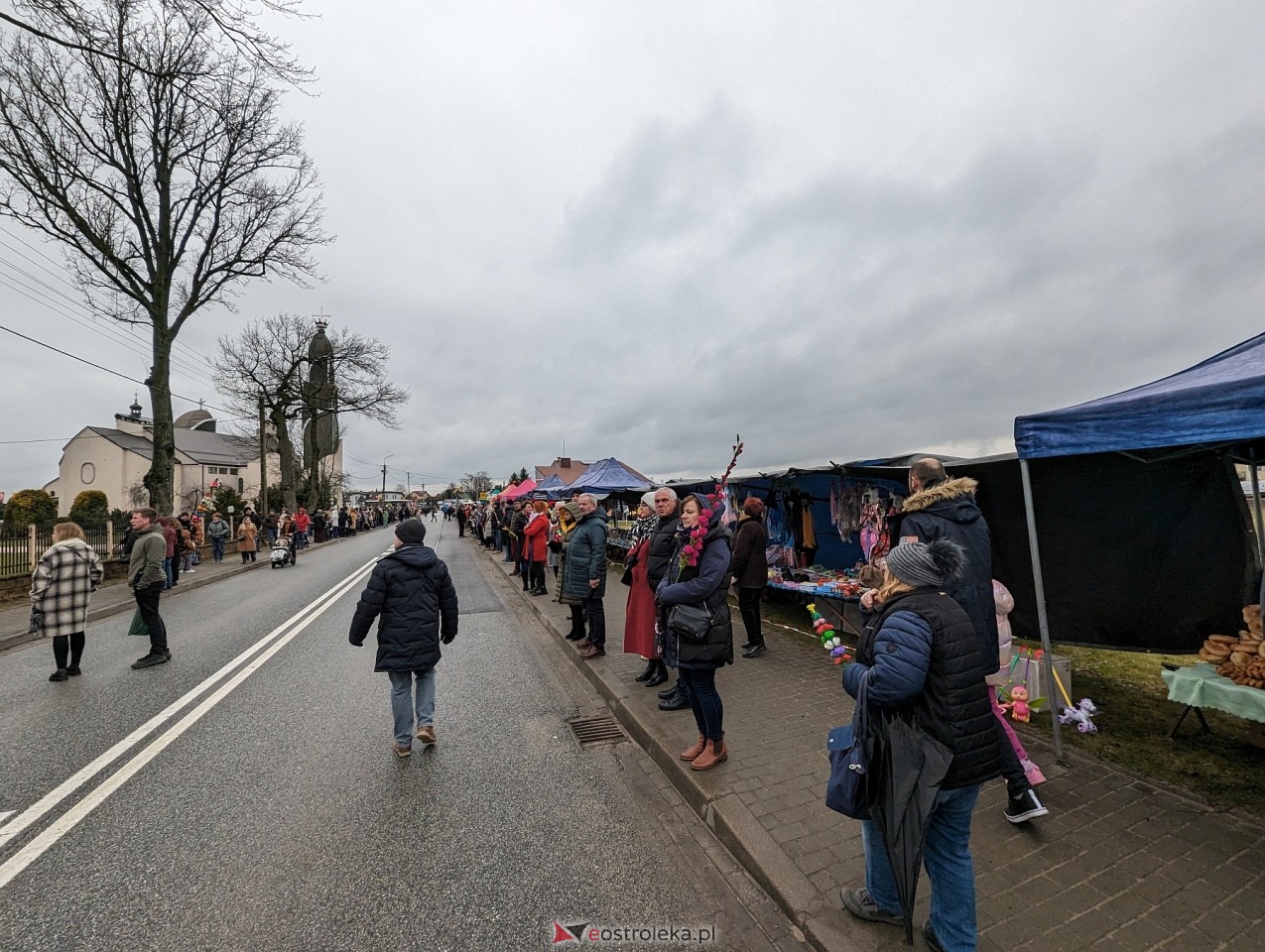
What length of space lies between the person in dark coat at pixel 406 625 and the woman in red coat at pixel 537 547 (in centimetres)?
606

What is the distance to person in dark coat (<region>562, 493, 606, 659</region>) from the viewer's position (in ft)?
21.8

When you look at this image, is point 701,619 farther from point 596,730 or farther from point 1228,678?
point 1228,678

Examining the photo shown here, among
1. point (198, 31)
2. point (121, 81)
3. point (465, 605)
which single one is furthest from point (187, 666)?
point (121, 81)

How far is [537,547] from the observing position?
1133 cm

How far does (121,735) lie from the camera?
15.5 ft

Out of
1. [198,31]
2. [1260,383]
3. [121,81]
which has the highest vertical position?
[121,81]

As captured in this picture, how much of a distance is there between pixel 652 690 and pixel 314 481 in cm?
4027

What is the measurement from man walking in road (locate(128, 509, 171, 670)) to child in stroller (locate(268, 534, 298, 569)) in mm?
12839

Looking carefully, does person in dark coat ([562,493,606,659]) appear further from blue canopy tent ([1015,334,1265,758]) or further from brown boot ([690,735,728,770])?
blue canopy tent ([1015,334,1265,758])

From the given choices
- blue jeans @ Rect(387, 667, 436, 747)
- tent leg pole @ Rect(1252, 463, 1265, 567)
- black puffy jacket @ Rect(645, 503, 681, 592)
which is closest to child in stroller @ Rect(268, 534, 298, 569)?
blue jeans @ Rect(387, 667, 436, 747)

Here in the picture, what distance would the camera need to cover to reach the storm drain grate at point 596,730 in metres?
4.70

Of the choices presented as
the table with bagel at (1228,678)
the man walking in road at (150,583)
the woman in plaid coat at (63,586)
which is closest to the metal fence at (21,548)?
the man walking in road at (150,583)

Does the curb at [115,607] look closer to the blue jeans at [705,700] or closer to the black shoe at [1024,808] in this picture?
the blue jeans at [705,700]

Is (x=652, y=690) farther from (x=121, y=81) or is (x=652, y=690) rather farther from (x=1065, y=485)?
(x=121, y=81)
